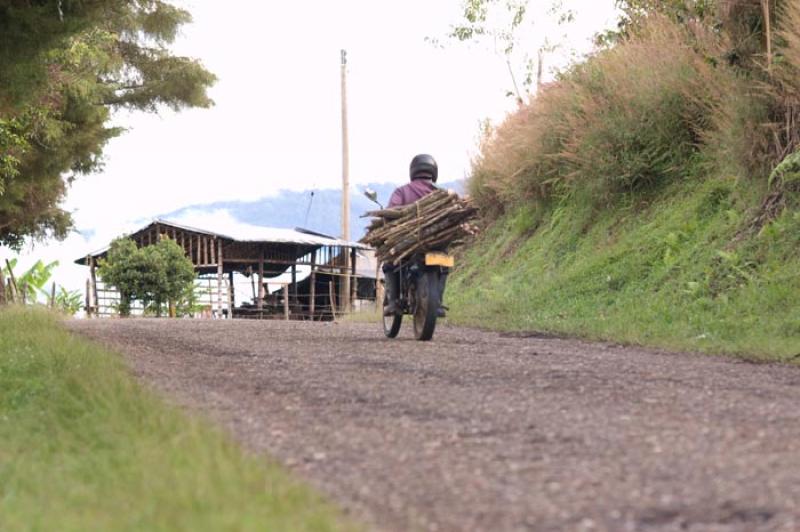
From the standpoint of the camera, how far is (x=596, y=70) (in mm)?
20172

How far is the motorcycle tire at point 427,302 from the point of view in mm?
11914

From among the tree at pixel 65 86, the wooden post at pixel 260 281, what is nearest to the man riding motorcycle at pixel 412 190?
the tree at pixel 65 86

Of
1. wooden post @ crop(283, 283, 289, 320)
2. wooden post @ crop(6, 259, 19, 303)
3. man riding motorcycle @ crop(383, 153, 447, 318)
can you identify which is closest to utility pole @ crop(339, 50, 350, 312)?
wooden post @ crop(283, 283, 289, 320)

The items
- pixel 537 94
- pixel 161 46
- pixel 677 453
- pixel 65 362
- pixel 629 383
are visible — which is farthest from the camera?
pixel 161 46

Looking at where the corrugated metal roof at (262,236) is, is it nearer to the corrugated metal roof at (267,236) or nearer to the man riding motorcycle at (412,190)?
the corrugated metal roof at (267,236)

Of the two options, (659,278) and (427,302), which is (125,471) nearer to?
(427,302)

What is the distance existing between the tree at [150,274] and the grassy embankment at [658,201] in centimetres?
1871

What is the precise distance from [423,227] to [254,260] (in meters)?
32.5

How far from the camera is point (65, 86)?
22.7 metres

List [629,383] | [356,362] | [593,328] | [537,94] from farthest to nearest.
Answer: [537,94] < [593,328] < [356,362] < [629,383]

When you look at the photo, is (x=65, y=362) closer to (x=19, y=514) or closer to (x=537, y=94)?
(x=19, y=514)

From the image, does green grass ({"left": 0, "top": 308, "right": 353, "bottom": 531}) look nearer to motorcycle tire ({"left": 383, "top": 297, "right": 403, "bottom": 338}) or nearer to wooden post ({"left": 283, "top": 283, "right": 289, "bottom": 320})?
motorcycle tire ({"left": 383, "top": 297, "right": 403, "bottom": 338})

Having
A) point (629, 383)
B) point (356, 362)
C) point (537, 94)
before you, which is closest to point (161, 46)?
point (537, 94)

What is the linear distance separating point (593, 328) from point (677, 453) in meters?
8.71
